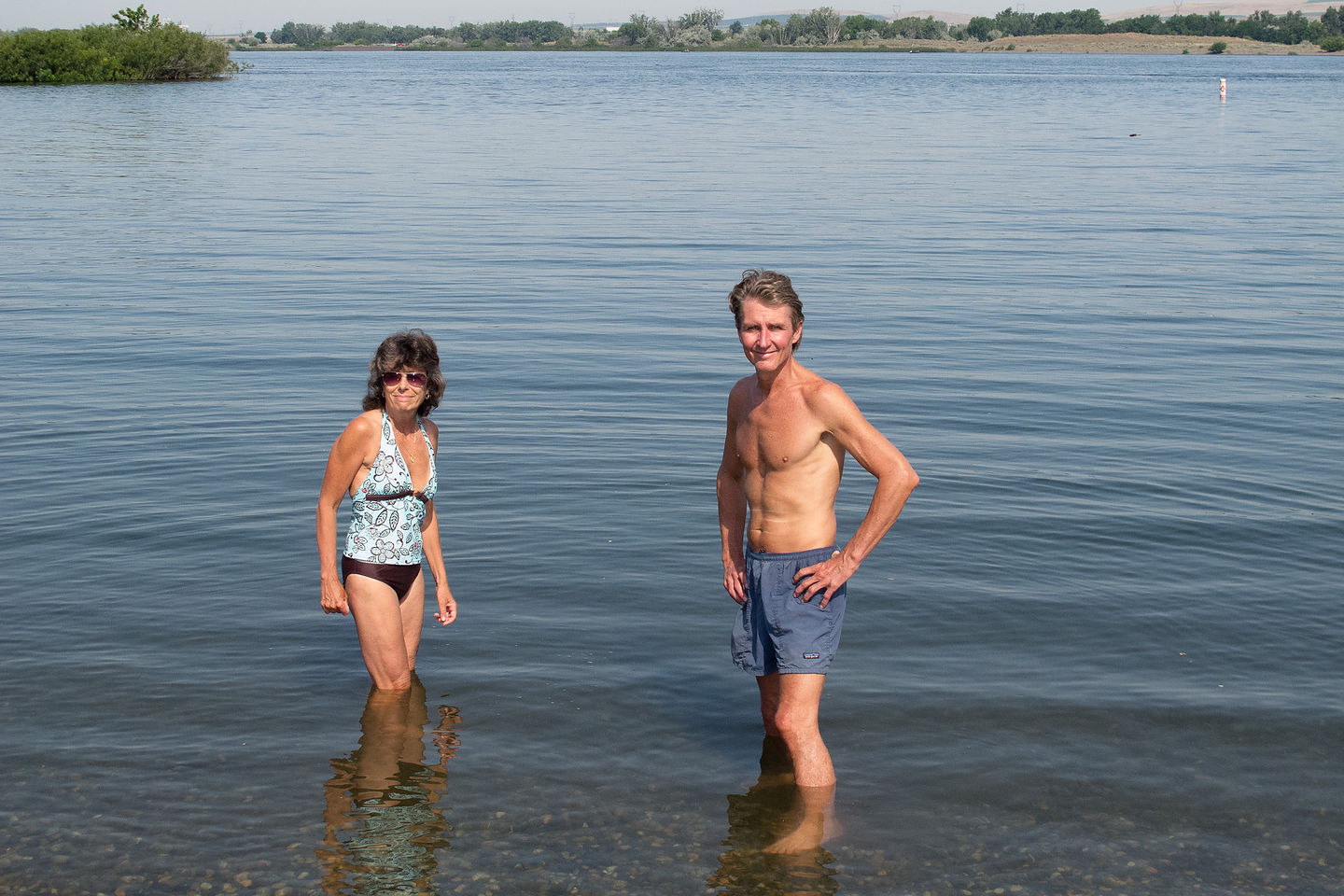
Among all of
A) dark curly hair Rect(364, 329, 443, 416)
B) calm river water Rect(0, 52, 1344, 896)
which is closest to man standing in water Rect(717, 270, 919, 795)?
calm river water Rect(0, 52, 1344, 896)

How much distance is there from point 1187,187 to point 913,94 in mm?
43205

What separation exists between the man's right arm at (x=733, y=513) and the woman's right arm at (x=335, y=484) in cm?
161

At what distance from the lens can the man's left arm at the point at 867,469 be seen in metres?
5.16

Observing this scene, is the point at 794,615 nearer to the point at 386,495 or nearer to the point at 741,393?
the point at 741,393

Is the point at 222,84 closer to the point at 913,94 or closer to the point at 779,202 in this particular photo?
the point at 913,94

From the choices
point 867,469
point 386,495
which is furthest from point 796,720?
point 386,495

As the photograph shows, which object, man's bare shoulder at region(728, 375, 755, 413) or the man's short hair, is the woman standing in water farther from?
the man's short hair

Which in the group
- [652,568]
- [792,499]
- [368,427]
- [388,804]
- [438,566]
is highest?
[368,427]

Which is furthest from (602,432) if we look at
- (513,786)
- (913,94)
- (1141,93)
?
(1141,93)

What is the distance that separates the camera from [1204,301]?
→ 1803 centimetres

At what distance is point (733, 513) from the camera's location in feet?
19.2

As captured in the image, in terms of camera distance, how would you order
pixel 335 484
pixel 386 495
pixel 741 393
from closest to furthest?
pixel 741 393 < pixel 335 484 < pixel 386 495

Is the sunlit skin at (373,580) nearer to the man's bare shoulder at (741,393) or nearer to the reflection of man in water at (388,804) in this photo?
the reflection of man in water at (388,804)

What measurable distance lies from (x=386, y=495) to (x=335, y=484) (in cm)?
24
